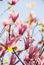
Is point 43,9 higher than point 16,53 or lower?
lower

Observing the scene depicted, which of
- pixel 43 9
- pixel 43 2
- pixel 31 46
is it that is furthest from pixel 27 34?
pixel 43 2

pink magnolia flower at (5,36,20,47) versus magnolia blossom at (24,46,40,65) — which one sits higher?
pink magnolia flower at (5,36,20,47)

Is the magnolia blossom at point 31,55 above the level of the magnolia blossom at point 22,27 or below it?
below

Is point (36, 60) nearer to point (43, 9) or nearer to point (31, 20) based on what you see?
point (31, 20)

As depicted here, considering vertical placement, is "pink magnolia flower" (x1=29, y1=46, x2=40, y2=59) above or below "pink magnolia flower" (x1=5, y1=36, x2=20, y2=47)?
below

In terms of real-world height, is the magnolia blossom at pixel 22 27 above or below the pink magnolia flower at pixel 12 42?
above

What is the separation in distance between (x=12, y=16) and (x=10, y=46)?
0.41 ft

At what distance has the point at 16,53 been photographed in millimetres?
870

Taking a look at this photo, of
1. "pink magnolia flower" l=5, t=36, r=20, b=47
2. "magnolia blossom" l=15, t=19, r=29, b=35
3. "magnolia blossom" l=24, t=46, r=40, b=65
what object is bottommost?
"magnolia blossom" l=24, t=46, r=40, b=65

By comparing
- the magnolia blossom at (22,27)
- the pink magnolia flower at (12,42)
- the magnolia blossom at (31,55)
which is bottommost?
the magnolia blossom at (31,55)

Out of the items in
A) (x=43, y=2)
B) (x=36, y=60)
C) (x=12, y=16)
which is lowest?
(x=43, y=2)

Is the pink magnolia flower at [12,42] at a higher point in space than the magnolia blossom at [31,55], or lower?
higher

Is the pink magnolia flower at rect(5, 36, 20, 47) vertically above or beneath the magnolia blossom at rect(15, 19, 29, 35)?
beneath

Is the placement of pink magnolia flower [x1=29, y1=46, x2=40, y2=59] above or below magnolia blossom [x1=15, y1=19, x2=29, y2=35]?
below
